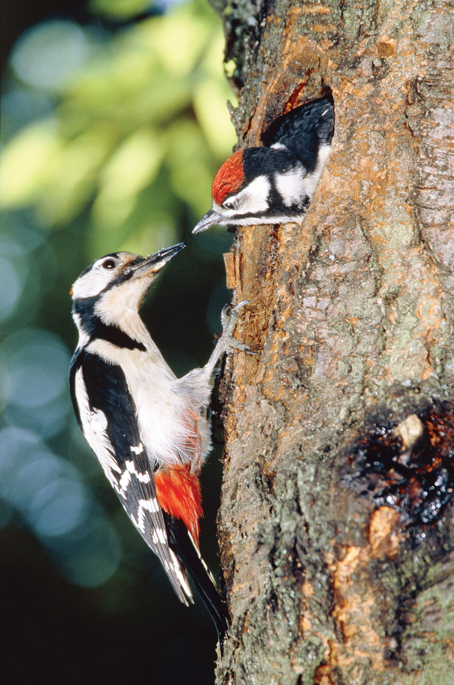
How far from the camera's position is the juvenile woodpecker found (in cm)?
219

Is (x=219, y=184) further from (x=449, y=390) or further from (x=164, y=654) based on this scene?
(x=164, y=654)

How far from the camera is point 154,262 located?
7.94 feet

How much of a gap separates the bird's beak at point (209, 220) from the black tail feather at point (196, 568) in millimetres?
1220

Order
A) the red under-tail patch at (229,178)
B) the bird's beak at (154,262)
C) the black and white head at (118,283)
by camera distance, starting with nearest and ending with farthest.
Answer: the red under-tail patch at (229,178) < the bird's beak at (154,262) < the black and white head at (118,283)

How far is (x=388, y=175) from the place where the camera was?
4.72 feet

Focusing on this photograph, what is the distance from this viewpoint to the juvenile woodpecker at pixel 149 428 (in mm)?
2193

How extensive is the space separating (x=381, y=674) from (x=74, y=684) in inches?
152

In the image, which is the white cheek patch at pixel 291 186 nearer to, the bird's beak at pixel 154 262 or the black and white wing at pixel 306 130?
the black and white wing at pixel 306 130

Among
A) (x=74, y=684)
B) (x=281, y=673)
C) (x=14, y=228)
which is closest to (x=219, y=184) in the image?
(x=281, y=673)

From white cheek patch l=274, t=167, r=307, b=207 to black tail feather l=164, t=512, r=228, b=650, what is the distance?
140cm

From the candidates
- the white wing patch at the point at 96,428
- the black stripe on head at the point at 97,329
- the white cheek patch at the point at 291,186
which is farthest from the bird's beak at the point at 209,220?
the white wing patch at the point at 96,428

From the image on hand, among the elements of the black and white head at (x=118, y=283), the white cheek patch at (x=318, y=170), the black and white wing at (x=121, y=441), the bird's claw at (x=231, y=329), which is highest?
the white cheek patch at (x=318, y=170)

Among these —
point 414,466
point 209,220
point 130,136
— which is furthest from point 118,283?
point 414,466

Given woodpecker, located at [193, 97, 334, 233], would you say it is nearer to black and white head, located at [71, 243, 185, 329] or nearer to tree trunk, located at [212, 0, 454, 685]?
tree trunk, located at [212, 0, 454, 685]
